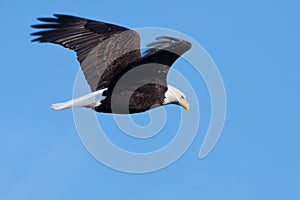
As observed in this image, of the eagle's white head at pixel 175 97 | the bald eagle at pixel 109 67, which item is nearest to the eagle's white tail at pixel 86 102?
the bald eagle at pixel 109 67

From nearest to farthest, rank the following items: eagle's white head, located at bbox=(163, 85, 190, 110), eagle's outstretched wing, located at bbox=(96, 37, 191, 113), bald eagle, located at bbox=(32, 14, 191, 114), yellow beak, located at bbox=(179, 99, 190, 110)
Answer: eagle's outstretched wing, located at bbox=(96, 37, 191, 113), bald eagle, located at bbox=(32, 14, 191, 114), eagle's white head, located at bbox=(163, 85, 190, 110), yellow beak, located at bbox=(179, 99, 190, 110)

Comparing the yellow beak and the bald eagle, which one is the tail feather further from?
the yellow beak

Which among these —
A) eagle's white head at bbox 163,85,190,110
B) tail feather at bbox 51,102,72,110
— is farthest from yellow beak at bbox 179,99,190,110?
tail feather at bbox 51,102,72,110

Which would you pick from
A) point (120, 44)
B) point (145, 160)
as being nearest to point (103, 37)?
point (120, 44)

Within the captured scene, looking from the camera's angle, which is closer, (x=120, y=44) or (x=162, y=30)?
(x=162, y=30)

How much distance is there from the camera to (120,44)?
40.5 feet

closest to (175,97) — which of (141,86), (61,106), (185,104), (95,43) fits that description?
(185,104)

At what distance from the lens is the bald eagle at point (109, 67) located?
39.2 ft

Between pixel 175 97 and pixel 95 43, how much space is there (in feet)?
4.68

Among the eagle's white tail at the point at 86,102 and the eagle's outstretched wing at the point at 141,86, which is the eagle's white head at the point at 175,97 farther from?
the eagle's white tail at the point at 86,102

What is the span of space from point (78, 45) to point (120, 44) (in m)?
0.61

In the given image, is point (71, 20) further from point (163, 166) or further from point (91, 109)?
point (163, 166)

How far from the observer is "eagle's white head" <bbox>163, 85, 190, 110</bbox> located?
1238 centimetres

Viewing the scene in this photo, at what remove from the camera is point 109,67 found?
12125 mm
